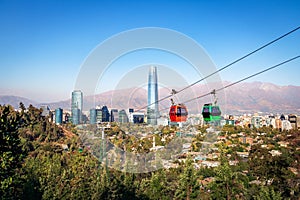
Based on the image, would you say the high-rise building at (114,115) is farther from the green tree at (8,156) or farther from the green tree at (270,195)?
the green tree at (8,156)

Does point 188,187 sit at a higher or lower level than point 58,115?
lower

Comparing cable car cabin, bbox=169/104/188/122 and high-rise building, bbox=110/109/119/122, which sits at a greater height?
high-rise building, bbox=110/109/119/122

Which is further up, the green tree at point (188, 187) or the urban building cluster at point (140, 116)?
the urban building cluster at point (140, 116)

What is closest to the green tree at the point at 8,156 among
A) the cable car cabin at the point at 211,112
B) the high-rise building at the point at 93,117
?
the cable car cabin at the point at 211,112

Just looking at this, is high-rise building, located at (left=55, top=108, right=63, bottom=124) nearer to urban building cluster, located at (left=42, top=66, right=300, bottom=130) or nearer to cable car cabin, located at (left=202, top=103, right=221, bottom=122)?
urban building cluster, located at (left=42, top=66, right=300, bottom=130)

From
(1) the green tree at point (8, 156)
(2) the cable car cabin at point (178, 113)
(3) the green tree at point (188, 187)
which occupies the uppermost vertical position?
(2) the cable car cabin at point (178, 113)

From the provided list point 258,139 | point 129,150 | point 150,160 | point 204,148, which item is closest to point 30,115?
point 129,150

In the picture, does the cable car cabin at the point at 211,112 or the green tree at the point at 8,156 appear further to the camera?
the cable car cabin at the point at 211,112

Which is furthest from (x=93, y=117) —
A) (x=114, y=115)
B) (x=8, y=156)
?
(x=8, y=156)

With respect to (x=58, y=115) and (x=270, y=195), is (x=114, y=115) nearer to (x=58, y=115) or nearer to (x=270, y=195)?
(x=270, y=195)

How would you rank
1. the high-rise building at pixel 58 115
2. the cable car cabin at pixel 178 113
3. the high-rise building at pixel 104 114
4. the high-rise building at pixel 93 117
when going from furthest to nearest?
1. the high-rise building at pixel 58 115
2. the high-rise building at pixel 104 114
3. the high-rise building at pixel 93 117
4. the cable car cabin at pixel 178 113

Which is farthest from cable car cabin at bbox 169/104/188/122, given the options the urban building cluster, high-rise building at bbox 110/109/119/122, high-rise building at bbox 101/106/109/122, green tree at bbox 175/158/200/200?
high-rise building at bbox 101/106/109/122
